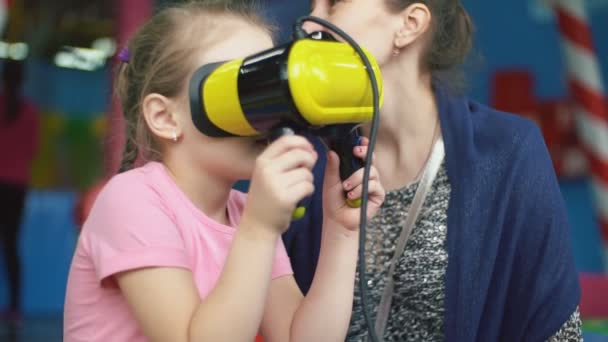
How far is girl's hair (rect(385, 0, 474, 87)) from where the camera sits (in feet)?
4.51

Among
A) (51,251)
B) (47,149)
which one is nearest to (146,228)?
(51,251)

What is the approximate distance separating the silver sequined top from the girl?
325 millimetres

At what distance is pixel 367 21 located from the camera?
50.3 inches

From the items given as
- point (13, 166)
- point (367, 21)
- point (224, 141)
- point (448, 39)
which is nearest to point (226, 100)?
point (224, 141)

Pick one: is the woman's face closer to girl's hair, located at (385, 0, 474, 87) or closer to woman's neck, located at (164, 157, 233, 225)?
girl's hair, located at (385, 0, 474, 87)

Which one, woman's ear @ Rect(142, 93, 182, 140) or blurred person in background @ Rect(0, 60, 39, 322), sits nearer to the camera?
woman's ear @ Rect(142, 93, 182, 140)

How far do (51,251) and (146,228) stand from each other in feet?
11.6

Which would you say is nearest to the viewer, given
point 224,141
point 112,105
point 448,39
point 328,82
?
point 328,82

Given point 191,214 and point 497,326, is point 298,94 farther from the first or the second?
point 497,326

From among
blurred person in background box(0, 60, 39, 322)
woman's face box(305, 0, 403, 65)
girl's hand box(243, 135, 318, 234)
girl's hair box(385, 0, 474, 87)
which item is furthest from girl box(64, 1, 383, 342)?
blurred person in background box(0, 60, 39, 322)

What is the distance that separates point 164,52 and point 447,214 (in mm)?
515

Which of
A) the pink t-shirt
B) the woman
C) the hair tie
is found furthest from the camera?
the woman

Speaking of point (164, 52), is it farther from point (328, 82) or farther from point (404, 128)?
point (404, 128)

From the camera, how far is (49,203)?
14.2 feet
